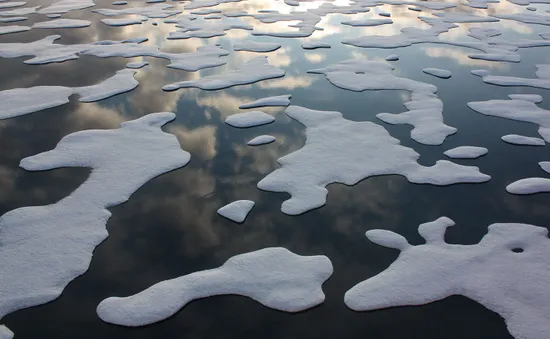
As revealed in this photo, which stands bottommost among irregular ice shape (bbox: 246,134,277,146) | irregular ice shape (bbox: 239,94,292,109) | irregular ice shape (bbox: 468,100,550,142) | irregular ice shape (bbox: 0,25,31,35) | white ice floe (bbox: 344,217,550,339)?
white ice floe (bbox: 344,217,550,339)

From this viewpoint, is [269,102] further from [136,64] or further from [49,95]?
[49,95]

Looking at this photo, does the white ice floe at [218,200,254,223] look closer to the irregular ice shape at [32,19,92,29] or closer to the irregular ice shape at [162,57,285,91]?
the irregular ice shape at [162,57,285,91]

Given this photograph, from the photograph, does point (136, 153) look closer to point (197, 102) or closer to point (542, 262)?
Answer: point (197, 102)

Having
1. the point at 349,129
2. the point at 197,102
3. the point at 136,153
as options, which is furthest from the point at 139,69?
the point at 349,129

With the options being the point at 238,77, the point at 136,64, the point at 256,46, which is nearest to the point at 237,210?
the point at 238,77

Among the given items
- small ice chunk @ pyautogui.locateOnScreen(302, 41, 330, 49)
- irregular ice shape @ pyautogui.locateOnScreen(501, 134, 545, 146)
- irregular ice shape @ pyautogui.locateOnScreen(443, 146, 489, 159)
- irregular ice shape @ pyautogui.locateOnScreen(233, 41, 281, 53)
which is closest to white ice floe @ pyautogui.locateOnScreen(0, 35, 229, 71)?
irregular ice shape @ pyautogui.locateOnScreen(233, 41, 281, 53)

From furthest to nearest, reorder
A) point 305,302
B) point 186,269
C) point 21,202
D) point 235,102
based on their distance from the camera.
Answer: point 235,102 < point 21,202 < point 186,269 < point 305,302

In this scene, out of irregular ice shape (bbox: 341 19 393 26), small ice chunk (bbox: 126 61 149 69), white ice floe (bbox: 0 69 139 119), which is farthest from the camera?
irregular ice shape (bbox: 341 19 393 26)
